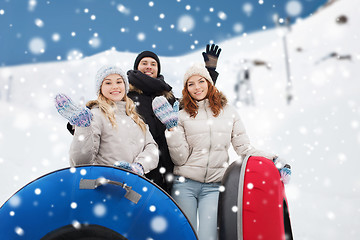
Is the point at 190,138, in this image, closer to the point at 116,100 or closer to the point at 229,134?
the point at 229,134

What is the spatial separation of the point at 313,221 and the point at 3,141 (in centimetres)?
635

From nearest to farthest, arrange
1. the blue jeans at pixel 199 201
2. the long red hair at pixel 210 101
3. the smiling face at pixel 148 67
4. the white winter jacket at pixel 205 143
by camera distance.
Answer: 1. the blue jeans at pixel 199 201
2. the white winter jacket at pixel 205 143
3. the long red hair at pixel 210 101
4. the smiling face at pixel 148 67

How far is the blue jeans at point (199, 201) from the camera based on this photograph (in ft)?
5.72

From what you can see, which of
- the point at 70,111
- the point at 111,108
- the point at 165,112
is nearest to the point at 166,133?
the point at 165,112

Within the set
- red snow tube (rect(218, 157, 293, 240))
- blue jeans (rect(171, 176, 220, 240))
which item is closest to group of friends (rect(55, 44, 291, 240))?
blue jeans (rect(171, 176, 220, 240))

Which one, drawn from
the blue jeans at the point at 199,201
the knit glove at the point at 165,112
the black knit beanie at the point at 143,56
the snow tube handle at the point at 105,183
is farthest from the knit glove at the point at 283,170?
the black knit beanie at the point at 143,56

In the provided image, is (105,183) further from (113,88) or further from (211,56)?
(211,56)

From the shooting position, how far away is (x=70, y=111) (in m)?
1.37

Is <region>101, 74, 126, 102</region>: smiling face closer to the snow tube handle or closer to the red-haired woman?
the red-haired woman

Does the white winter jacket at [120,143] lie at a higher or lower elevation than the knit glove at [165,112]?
lower

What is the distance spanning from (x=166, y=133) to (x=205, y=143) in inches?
10.8

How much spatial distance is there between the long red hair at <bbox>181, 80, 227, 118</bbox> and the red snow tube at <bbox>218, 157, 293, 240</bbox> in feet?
2.16

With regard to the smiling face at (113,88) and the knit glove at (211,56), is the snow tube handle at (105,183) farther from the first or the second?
the knit glove at (211,56)

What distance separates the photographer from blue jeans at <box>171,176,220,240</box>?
68.7 inches
